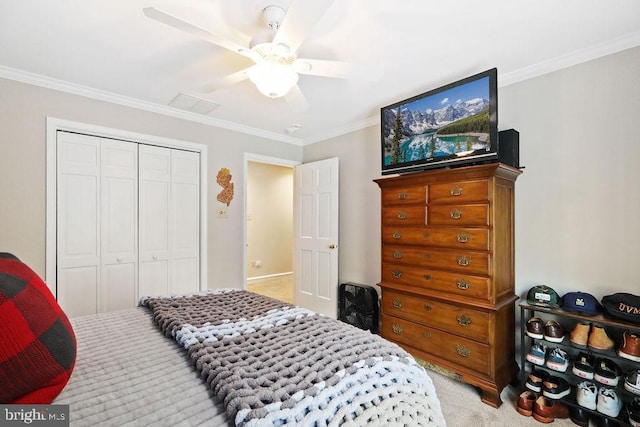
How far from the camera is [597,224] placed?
1.99 metres

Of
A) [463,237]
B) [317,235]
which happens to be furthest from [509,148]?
[317,235]

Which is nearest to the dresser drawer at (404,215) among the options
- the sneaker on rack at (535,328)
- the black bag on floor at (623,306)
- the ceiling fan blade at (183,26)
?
the sneaker on rack at (535,328)

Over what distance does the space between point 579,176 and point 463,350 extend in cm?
149

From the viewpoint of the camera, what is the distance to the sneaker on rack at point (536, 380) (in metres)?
1.96

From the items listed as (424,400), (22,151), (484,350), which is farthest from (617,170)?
(22,151)

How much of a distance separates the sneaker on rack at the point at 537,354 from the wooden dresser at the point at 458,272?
16cm

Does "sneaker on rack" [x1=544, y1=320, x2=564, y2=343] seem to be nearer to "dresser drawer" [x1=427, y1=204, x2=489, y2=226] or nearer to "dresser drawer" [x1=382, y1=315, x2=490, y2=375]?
"dresser drawer" [x1=382, y1=315, x2=490, y2=375]

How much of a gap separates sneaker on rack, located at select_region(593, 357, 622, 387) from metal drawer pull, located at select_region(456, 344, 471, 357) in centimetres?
68

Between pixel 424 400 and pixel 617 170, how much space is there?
6.84 feet

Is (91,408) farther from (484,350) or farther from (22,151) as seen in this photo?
(22,151)

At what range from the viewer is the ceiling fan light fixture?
5.58ft

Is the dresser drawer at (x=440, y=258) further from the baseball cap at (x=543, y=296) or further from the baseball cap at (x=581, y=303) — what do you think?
the baseball cap at (x=581, y=303)

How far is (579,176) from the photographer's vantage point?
2.07m

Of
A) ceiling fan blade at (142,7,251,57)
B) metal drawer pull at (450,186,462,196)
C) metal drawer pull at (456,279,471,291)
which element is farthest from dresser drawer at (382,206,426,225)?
ceiling fan blade at (142,7,251,57)
